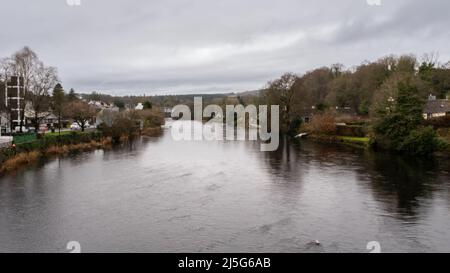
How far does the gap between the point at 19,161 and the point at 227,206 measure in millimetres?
16436

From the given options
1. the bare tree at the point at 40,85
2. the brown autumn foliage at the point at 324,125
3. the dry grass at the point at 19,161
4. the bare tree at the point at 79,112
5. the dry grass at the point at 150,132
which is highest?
the bare tree at the point at 40,85

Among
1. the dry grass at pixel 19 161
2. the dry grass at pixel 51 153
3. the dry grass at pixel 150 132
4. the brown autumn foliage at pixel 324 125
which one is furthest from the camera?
the dry grass at pixel 150 132

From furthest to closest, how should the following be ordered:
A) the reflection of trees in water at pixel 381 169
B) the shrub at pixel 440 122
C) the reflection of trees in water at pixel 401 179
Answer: the shrub at pixel 440 122, the reflection of trees in water at pixel 381 169, the reflection of trees in water at pixel 401 179

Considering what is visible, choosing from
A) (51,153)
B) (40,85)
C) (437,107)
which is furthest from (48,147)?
(437,107)

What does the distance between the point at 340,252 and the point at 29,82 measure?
34401mm

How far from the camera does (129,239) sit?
44.0 ft

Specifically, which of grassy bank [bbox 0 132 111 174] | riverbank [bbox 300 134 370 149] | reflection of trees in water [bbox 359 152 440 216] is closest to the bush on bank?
grassy bank [bbox 0 132 111 174]

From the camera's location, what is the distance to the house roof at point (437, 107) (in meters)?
44.8

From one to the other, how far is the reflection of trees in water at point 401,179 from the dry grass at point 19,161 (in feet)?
65.2

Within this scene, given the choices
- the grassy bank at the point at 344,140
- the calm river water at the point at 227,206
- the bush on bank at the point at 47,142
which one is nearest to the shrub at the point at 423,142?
the calm river water at the point at 227,206

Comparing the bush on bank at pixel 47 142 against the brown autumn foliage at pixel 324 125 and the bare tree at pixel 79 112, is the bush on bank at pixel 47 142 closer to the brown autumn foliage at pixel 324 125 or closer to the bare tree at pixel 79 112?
the bare tree at pixel 79 112

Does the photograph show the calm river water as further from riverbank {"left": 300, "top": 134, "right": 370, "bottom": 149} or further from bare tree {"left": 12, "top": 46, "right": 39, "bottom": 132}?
bare tree {"left": 12, "top": 46, "right": 39, "bottom": 132}

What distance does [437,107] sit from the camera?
45562 millimetres

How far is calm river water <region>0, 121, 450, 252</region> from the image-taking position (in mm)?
13227
